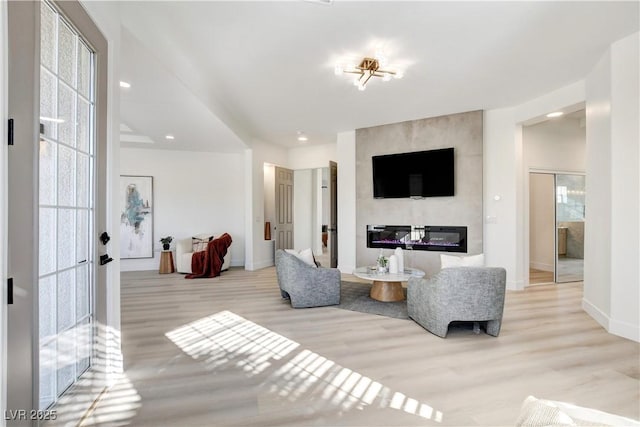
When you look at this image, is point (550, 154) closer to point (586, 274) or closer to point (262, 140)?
point (586, 274)

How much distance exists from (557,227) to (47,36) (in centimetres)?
743

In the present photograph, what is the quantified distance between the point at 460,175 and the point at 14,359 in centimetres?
557

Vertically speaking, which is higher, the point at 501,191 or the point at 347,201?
the point at 501,191

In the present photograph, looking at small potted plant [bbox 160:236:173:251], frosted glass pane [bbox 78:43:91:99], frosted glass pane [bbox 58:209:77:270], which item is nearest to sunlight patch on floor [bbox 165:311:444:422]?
frosted glass pane [bbox 58:209:77:270]

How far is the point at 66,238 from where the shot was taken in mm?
1609

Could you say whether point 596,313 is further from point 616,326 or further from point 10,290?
point 10,290

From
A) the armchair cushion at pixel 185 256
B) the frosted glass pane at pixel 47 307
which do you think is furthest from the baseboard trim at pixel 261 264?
the frosted glass pane at pixel 47 307

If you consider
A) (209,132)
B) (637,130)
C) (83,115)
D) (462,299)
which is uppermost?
(209,132)

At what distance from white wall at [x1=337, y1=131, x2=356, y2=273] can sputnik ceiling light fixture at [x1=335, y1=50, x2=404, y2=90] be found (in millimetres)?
2719

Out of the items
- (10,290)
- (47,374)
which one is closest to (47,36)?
(10,290)

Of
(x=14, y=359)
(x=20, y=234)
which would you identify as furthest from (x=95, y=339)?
(x=20, y=234)

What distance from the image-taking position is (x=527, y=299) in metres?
4.37

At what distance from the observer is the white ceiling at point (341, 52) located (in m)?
2.46

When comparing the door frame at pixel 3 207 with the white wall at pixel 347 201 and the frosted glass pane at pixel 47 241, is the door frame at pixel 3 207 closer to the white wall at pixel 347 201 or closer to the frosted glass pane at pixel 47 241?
the frosted glass pane at pixel 47 241
